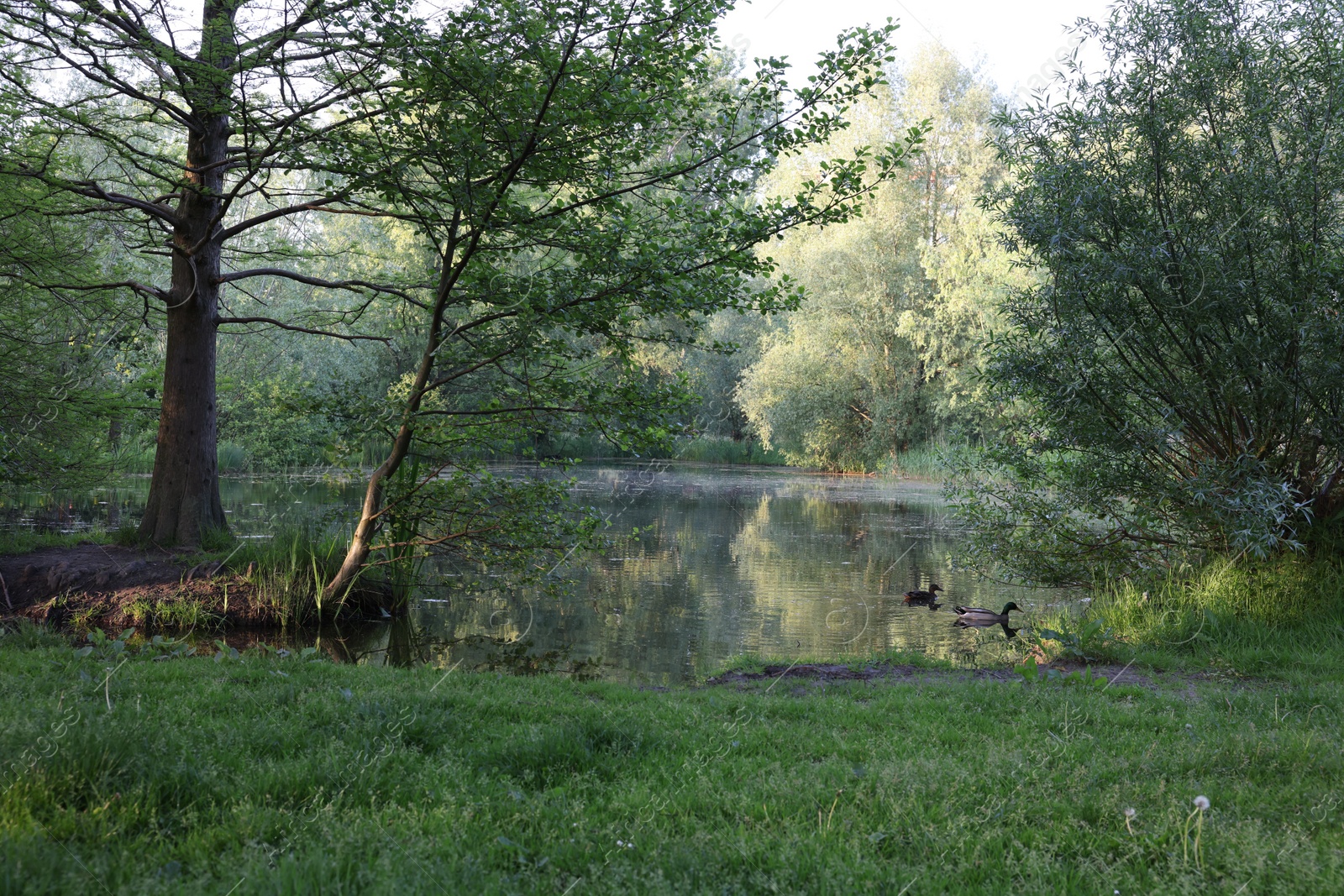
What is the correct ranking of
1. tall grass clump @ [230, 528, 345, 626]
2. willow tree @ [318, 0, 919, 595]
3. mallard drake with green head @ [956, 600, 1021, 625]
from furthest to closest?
mallard drake with green head @ [956, 600, 1021, 625]
tall grass clump @ [230, 528, 345, 626]
willow tree @ [318, 0, 919, 595]

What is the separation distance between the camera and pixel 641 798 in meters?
3.69

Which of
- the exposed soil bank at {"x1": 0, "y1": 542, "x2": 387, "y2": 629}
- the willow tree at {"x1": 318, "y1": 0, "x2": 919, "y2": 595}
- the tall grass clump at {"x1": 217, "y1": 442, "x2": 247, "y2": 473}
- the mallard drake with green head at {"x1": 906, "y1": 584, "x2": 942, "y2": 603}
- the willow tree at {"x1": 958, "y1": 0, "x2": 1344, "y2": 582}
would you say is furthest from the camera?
the tall grass clump at {"x1": 217, "y1": 442, "x2": 247, "y2": 473}

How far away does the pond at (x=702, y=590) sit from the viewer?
352 inches

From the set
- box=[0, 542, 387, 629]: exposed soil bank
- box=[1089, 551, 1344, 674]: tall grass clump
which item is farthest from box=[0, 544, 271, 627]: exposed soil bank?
box=[1089, 551, 1344, 674]: tall grass clump

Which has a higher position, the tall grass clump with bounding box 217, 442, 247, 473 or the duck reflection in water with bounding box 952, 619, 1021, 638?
the tall grass clump with bounding box 217, 442, 247, 473

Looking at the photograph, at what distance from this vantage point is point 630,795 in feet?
12.2

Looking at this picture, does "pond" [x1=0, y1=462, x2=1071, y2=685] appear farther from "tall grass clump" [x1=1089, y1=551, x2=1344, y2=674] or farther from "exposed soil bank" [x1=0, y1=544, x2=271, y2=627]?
"tall grass clump" [x1=1089, y1=551, x2=1344, y2=674]

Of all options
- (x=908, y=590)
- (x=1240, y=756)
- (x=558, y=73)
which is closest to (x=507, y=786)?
(x=1240, y=756)

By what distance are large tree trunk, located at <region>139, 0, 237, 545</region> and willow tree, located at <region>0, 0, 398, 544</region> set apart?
0.05ft

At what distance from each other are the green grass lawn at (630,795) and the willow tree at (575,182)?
11.8 ft

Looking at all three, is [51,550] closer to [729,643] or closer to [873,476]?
[729,643]

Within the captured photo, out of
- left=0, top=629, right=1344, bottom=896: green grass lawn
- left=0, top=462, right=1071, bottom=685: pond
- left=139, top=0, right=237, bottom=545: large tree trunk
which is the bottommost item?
→ left=0, top=462, right=1071, bottom=685: pond

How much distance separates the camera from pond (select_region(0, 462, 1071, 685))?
29.3 feet

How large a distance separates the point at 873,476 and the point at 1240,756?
3090 cm
